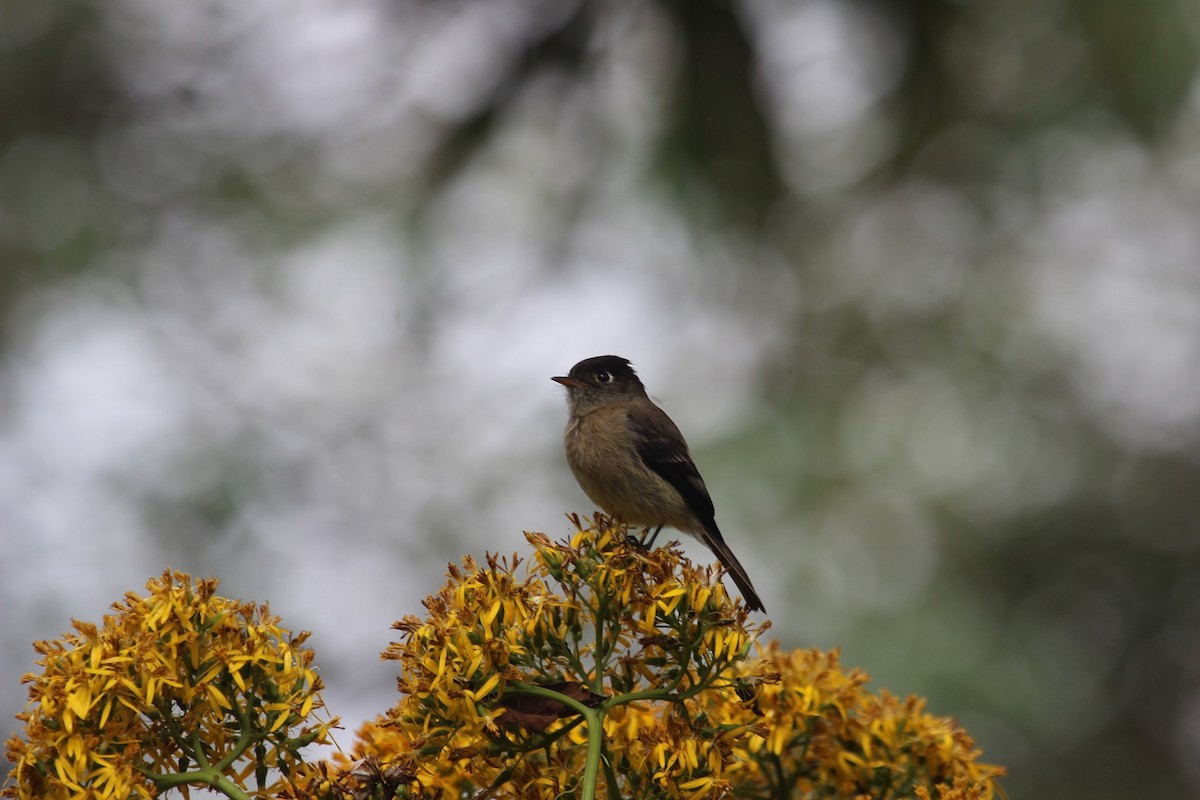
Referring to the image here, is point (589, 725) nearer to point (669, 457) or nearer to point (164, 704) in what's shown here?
point (164, 704)

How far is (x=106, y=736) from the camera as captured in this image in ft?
6.85

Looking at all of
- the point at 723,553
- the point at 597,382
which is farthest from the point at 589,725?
the point at 597,382

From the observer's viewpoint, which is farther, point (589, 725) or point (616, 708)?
point (616, 708)

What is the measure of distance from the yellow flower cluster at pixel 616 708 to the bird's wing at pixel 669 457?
1626 mm

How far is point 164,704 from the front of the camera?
212 cm

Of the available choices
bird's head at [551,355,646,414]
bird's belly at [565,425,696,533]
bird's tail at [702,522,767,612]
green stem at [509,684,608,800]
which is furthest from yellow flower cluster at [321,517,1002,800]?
bird's head at [551,355,646,414]

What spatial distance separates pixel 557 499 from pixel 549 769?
394cm

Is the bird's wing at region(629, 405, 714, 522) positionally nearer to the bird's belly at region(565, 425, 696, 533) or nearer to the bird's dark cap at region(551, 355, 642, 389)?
the bird's belly at region(565, 425, 696, 533)

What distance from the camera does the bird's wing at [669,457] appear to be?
13.6 feet

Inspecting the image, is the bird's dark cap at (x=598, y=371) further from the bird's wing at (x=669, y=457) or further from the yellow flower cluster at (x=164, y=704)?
the yellow flower cluster at (x=164, y=704)

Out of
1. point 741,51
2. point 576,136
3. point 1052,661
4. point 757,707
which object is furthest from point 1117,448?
point 757,707

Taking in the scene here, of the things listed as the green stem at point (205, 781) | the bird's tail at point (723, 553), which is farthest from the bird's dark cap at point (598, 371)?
the green stem at point (205, 781)

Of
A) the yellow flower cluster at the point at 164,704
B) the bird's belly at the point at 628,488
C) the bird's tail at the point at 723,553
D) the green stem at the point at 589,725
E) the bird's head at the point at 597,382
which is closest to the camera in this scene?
the green stem at the point at 589,725

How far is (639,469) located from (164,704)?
7.34 ft
